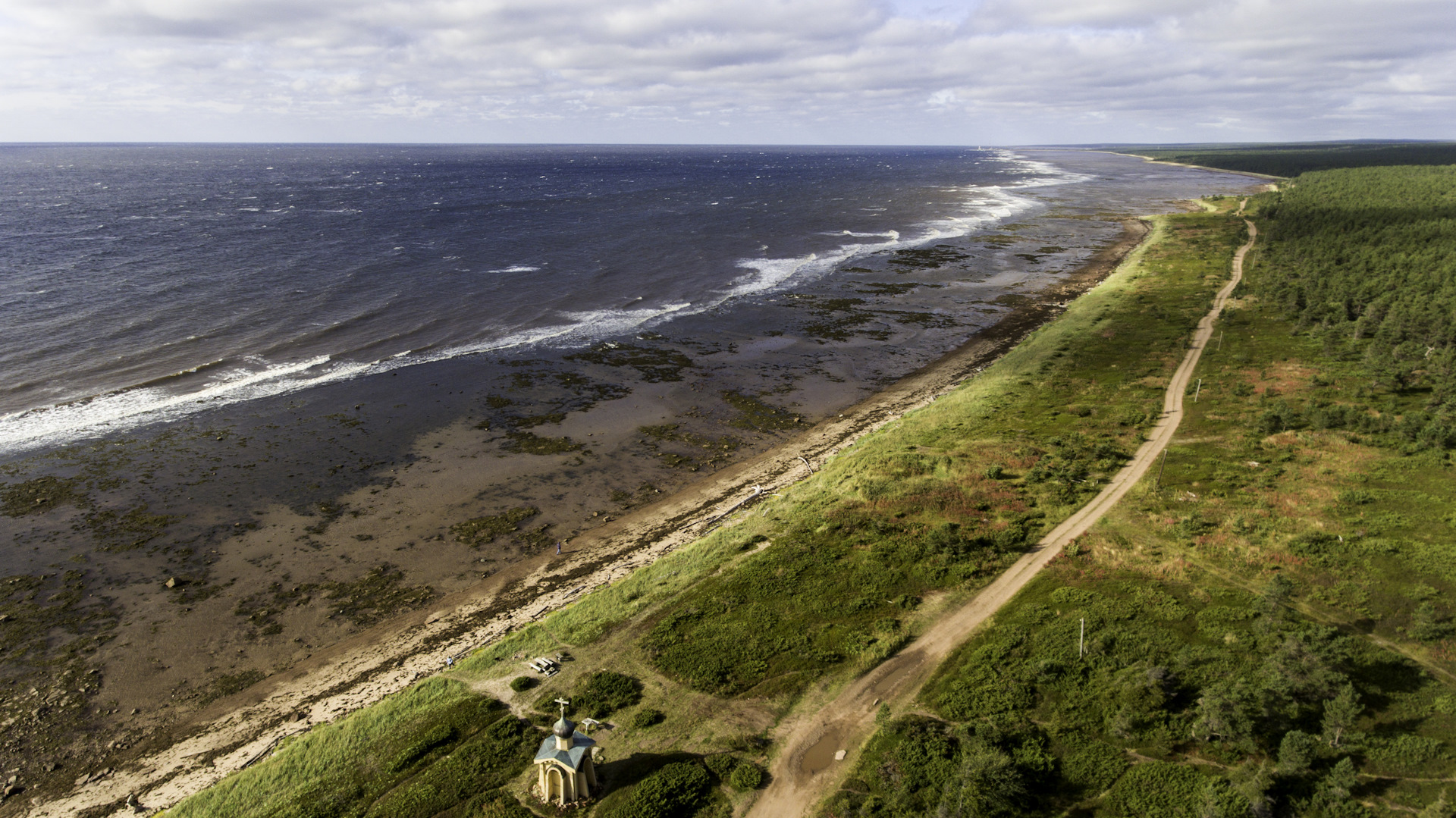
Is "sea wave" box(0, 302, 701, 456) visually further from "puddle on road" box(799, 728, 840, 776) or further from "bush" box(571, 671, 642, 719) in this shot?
Result: "puddle on road" box(799, 728, 840, 776)

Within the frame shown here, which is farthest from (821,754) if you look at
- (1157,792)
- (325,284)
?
(325,284)

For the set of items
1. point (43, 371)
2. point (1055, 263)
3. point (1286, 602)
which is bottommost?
point (1286, 602)

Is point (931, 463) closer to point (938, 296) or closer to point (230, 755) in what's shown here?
point (230, 755)

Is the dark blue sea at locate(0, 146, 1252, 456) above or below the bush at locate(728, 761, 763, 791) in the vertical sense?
above

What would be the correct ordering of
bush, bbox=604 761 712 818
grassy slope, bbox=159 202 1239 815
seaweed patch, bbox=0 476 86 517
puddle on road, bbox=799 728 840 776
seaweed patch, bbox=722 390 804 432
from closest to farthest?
bush, bbox=604 761 712 818 < puddle on road, bbox=799 728 840 776 < grassy slope, bbox=159 202 1239 815 < seaweed patch, bbox=0 476 86 517 < seaweed patch, bbox=722 390 804 432

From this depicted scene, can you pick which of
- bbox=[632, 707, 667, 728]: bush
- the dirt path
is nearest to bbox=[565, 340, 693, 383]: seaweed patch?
the dirt path

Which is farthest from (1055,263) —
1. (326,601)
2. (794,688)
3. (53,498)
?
(53,498)

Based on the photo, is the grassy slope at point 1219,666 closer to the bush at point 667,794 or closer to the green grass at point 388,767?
the bush at point 667,794
